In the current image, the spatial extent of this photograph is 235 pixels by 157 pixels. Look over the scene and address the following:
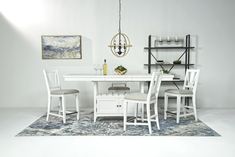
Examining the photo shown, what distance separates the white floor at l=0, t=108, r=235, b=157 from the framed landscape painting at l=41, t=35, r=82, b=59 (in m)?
2.15

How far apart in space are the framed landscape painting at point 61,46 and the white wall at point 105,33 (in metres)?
0.12

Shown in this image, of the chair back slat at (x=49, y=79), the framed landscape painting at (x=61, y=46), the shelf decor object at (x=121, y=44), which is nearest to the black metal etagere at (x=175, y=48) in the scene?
the shelf decor object at (x=121, y=44)

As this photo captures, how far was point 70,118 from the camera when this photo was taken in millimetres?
4383

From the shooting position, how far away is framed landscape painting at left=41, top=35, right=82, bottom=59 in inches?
208

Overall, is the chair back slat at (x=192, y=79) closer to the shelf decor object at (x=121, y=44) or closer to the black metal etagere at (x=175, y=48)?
the black metal etagere at (x=175, y=48)

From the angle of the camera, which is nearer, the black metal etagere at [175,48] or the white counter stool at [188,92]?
the white counter stool at [188,92]

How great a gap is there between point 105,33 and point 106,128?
245 cm

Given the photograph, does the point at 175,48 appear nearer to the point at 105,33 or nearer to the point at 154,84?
the point at 105,33

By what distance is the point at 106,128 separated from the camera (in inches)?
145

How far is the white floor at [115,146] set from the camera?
2676mm

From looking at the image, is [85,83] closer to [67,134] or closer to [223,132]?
[67,134]

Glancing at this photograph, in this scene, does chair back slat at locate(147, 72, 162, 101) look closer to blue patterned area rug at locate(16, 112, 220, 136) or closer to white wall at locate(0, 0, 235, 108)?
blue patterned area rug at locate(16, 112, 220, 136)

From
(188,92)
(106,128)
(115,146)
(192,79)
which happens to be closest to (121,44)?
(192,79)

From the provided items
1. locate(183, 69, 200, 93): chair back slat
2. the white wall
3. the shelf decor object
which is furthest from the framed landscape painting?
locate(183, 69, 200, 93): chair back slat
